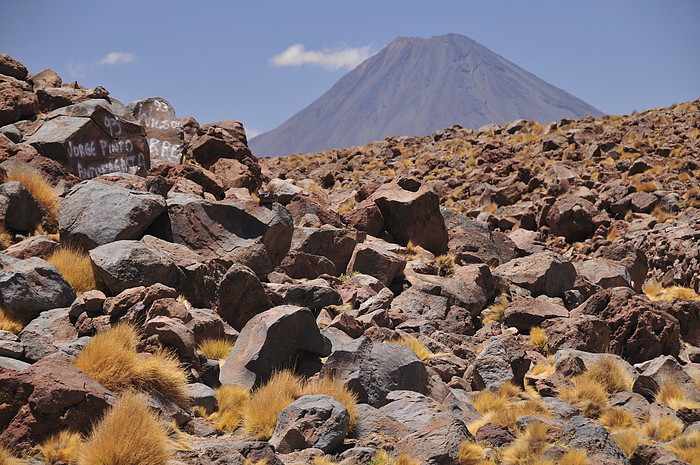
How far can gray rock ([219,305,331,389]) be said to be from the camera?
8.57 meters

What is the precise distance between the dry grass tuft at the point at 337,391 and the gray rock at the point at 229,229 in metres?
3.86

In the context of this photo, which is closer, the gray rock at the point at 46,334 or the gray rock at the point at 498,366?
the gray rock at the point at 46,334

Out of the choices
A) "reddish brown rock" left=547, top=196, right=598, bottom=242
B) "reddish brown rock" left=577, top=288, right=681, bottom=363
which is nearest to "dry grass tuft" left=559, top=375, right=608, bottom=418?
"reddish brown rock" left=577, top=288, right=681, bottom=363

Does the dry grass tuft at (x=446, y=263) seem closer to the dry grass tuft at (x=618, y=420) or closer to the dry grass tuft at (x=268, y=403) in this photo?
the dry grass tuft at (x=618, y=420)

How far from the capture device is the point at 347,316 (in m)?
10.8

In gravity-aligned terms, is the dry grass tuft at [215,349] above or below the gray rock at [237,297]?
below

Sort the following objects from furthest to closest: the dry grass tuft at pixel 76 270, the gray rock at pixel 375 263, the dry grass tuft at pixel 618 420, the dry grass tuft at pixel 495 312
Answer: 1. the gray rock at pixel 375 263
2. the dry grass tuft at pixel 495 312
3. the dry grass tuft at pixel 76 270
4. the dry grass tuft at pixel 618 420

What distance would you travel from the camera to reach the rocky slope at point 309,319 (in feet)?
23.3

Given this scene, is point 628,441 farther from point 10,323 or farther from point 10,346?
point 10,323

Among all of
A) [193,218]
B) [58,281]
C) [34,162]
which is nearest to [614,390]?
[193,218]

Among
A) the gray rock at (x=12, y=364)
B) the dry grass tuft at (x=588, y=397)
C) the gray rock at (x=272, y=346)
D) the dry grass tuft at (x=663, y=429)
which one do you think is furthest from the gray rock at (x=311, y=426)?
the dry grass tuft at (x=663, y=429)

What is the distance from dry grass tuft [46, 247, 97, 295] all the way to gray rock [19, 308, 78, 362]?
98cm

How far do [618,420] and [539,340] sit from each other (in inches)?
144

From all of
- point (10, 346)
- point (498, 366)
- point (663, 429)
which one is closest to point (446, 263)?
point (498, 366)
